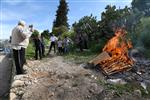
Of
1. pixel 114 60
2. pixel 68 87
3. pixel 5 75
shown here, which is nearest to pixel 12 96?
pixel 68 87

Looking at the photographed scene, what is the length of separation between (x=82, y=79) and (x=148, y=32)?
27.0 ft

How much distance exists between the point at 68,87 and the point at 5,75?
5.10 metres

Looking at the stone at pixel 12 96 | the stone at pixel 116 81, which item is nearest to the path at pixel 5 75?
the stone at pixel 12 96

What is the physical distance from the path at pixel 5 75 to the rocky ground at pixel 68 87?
3.79 feet

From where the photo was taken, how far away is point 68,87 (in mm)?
10109

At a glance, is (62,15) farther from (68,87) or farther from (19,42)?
(68,87)

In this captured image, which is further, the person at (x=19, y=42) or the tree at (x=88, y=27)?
the tree at (x=88, y=27)

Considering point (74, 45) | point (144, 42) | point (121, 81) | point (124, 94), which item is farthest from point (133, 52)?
point (74, 45)

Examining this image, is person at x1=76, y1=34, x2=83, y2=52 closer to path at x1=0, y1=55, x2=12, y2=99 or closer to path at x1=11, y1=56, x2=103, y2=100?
path at x1=0, y1=55, x2=12, y2=99

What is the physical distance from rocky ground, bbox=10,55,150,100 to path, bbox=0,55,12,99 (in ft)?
3.79

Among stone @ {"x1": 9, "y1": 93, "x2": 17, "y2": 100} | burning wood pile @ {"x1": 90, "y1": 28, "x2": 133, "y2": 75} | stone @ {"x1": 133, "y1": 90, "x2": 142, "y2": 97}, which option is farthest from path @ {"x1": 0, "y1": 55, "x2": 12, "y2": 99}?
stone @ {"x1": 133, "y1": 90, "x2": 142, "y2": 97}

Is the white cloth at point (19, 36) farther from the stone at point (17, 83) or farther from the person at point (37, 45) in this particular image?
the person at point (37, 45)

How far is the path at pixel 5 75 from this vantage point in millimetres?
12173

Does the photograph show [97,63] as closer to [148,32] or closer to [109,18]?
[148,32]
